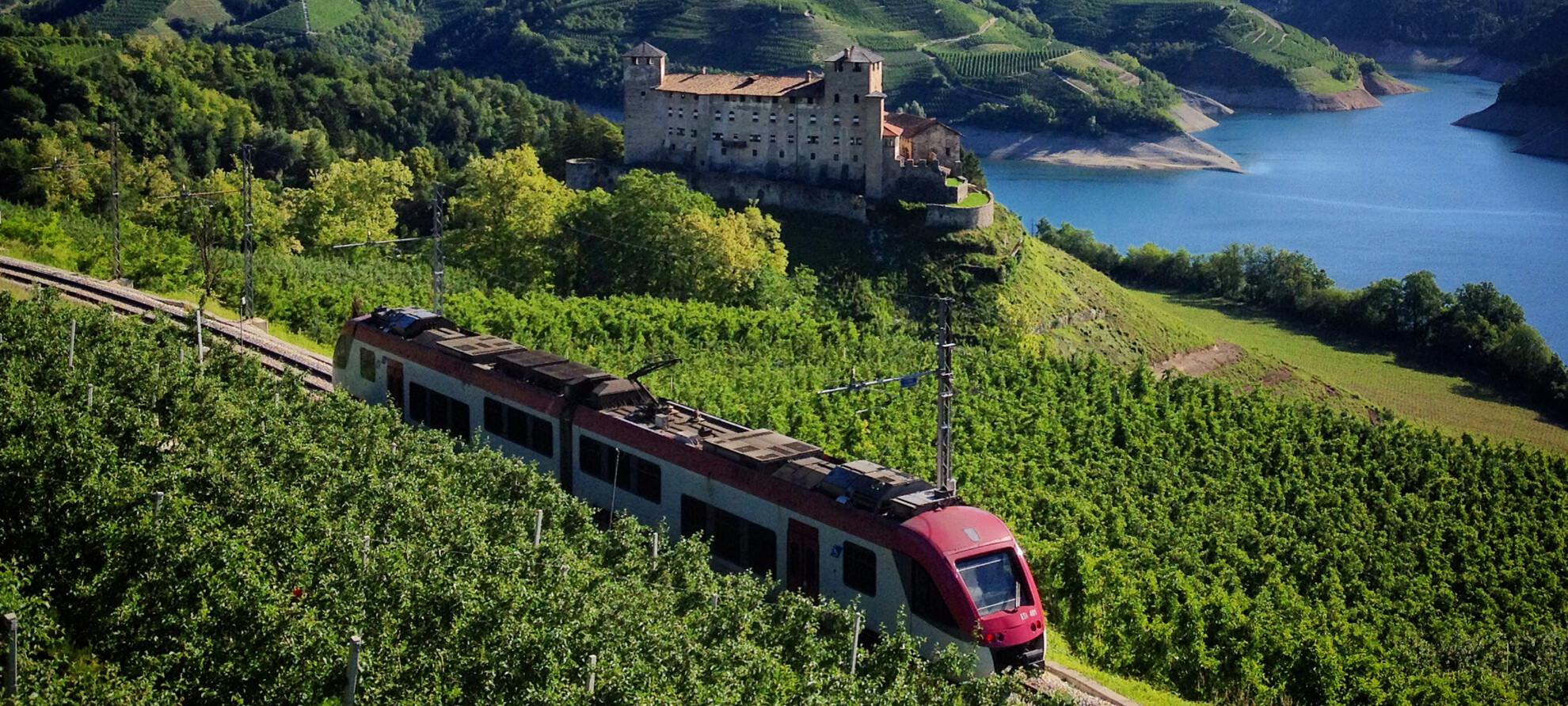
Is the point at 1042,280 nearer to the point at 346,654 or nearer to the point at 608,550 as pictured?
the point at 608,550

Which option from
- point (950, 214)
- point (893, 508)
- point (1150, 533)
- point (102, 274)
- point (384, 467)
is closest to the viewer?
point (893, 508)

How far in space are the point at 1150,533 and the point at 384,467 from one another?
57.5ft

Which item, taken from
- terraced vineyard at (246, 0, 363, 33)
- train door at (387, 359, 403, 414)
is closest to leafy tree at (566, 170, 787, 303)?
train door at (387, 359, 403, 414)

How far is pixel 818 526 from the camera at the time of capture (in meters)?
19.1

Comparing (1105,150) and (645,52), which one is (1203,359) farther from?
(1105,150)

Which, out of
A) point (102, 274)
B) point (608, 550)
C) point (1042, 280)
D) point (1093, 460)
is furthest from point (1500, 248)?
point (608, 550)

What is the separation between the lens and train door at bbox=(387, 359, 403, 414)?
27.5 m

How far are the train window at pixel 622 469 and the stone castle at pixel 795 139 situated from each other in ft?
147

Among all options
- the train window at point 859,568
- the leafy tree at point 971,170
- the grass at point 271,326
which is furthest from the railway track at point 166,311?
the leafy tree at point 971,170

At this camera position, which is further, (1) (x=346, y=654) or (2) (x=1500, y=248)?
(2) (x=1500, y=248)

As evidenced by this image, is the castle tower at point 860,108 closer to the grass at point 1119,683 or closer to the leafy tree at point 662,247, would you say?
the leafy tree at point 662,247

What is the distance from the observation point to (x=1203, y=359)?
7200cm

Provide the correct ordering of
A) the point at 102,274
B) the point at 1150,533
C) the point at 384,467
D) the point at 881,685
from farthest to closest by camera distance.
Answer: the point at 102,274, the point at 1150,533, the point at 384,467, the point at 881,685

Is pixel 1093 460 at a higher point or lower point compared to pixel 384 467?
lower
